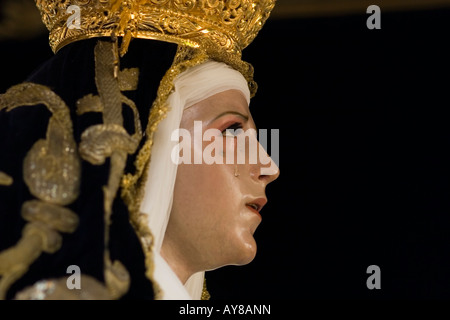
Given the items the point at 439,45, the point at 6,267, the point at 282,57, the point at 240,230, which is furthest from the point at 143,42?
the point at 439,45

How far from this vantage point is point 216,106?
2.35m

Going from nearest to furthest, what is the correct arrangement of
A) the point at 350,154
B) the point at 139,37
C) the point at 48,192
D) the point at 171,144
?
the point at 48,192
the point at 171,144
the point at 139,37
the point at 350,154

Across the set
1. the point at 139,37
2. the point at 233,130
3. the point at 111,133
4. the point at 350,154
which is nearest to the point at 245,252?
the point at 233,130

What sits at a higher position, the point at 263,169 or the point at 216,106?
the point at 216,106

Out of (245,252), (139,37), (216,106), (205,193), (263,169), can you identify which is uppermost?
(139,37)

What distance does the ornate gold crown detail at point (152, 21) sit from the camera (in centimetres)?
233

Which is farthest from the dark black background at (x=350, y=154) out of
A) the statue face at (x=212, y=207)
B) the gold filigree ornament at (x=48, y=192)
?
the gold filigree ornament at (x=48, y=192)

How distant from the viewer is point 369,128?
10.2 ft

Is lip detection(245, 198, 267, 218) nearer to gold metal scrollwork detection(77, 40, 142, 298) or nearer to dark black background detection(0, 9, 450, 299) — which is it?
gold metal scrollwork detection(77, 40, 142, 298)

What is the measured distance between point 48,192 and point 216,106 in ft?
1.77

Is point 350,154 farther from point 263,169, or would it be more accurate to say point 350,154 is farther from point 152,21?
point 152,21

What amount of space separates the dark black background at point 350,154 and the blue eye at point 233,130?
768 mm

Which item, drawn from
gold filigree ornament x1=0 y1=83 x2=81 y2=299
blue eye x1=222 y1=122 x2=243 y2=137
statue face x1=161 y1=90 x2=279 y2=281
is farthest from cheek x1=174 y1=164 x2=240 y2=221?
gold filigree ornament x1=0 y1=83 x2=81 y2=299

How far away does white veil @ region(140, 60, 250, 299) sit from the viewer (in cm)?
213
